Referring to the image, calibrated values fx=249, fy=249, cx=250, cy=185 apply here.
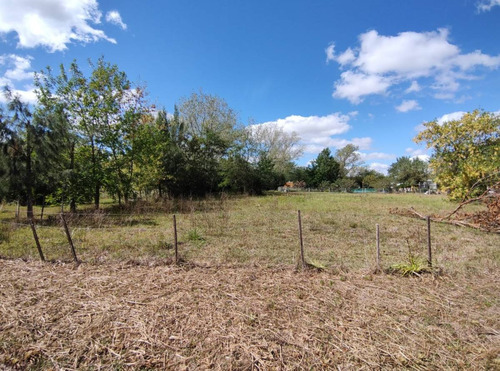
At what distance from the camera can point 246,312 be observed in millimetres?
3264

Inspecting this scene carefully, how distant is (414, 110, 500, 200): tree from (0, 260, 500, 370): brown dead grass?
37.7ft

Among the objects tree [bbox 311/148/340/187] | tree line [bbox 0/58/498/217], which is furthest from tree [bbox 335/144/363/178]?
tree line [bbox 0/58/498/217]

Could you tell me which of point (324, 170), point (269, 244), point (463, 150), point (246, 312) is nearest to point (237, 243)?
point (269, 244)

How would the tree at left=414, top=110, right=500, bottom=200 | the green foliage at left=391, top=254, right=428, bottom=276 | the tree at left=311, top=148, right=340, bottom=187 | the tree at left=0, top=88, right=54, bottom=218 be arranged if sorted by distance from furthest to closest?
the tree at left=311, top=148, right=340, bottom=187 → the tree at left=414, top=110, right=500, bottom=200 → the tree at left=0, top=88, right=54, bottom=218 → the green foliage at left=391, top=254, right=428, bottom=276

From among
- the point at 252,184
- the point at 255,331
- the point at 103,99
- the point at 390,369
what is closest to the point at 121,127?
the point at 103,99

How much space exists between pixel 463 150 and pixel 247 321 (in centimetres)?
1739

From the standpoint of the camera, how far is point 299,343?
266 cm

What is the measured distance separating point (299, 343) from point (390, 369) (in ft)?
2.80

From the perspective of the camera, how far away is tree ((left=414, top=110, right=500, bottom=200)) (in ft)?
42.9

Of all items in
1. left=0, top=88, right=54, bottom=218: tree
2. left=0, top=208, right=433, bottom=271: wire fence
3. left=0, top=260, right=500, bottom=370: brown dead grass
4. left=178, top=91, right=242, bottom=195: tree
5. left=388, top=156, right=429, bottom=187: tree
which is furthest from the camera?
left=388, top=156, right=429, bottom=187: tree

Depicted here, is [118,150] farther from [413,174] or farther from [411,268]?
[413,174]

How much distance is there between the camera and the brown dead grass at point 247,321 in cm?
247

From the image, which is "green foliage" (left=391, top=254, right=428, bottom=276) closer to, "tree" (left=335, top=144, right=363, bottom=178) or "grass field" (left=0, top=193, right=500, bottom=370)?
"grass field" (left=0, top=193, right=500, bottom=370)

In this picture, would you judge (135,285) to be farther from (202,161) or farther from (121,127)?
(202,161)
